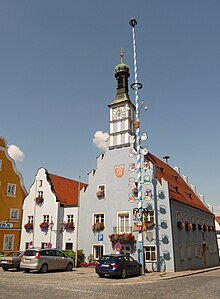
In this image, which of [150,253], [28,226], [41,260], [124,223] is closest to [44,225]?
[28,226]

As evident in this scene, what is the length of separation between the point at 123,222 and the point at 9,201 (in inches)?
582

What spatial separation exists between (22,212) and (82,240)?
9.76m

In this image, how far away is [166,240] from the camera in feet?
86.3

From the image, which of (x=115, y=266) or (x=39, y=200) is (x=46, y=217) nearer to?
(x=39, y=200)

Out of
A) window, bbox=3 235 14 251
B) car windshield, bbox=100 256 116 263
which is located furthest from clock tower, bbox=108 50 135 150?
window, bbox=3 235 14 251

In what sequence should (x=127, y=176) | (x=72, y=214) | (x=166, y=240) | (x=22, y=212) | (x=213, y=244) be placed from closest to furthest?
1. (x=166, y=240)
2. (x=127, y=176)
3. (x=72, y=214)
4. (x=22, y=212)
5. (x=213, y=244)

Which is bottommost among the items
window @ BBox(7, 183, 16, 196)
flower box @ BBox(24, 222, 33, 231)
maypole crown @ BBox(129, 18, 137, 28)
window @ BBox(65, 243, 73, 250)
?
window @ BBox(65, 243, 73, 250)

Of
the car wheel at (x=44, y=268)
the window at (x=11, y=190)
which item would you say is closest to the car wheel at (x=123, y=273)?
the car wheel at (x=44, y=268)

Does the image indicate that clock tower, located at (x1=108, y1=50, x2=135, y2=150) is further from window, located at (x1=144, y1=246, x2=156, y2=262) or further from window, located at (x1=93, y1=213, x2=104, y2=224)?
window, located at (x1=144, y1=246, x2=156, y2=262)

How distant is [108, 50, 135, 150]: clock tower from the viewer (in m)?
32.7

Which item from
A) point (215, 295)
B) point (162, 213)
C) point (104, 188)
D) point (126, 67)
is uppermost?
point (126, 67)

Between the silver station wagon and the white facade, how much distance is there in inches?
346

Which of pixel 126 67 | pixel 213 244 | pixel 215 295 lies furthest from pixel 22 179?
pixel 215 295

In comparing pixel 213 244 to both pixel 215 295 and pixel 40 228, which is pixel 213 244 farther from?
pixel 215 295
